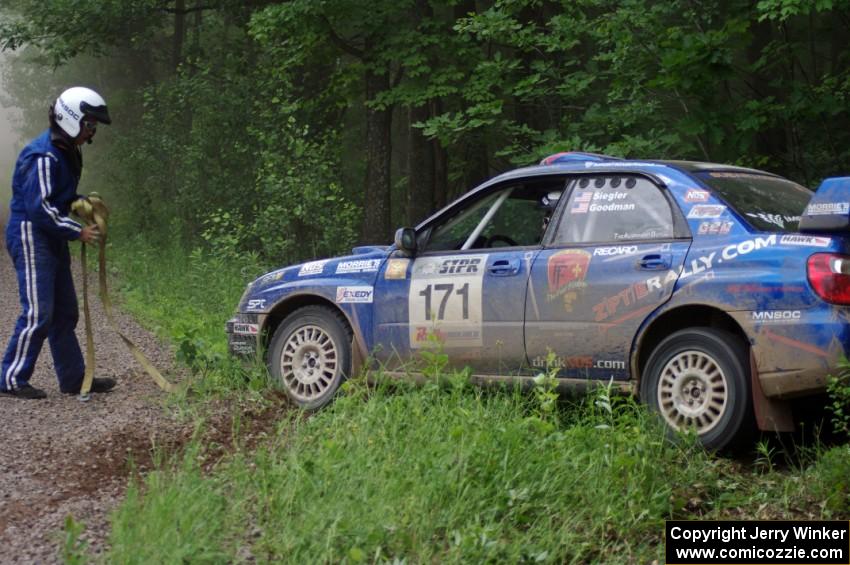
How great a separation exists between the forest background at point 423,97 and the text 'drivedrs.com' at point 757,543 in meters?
6.00

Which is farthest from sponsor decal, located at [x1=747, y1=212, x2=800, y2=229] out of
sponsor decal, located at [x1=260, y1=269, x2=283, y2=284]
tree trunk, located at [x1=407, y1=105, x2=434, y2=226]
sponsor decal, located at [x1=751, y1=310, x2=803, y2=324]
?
tree trunk, located at [x1=407, y1=105, x2=434, y2=226]

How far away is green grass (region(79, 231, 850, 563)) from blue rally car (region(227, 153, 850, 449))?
0.37 m

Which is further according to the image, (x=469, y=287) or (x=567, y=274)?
(x=469, y=287)

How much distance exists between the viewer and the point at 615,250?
6.67 metres

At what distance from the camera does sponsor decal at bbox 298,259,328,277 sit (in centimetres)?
811

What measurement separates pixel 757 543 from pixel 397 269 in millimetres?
3489

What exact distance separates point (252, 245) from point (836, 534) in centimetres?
1356

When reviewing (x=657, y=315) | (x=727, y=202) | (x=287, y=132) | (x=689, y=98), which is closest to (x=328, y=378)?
(x=657, y=315)

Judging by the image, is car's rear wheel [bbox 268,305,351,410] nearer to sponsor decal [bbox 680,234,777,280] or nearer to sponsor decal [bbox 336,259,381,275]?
sponsor decal [bbox 336,259,381,275]

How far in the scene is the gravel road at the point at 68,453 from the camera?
16.4ft

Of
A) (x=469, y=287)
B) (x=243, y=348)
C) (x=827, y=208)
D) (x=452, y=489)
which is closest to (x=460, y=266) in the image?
(x=469, y=287)

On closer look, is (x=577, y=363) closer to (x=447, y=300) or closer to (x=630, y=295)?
(x=630, y=295)

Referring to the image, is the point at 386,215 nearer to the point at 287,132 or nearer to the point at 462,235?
the point at 287,132

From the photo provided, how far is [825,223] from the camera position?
5867 millimetres
